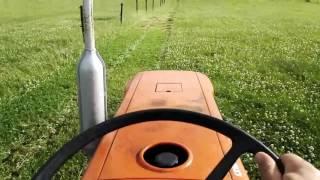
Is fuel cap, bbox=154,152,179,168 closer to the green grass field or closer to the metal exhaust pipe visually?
the metal exhaust pipe

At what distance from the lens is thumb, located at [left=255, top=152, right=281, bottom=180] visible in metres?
1.76

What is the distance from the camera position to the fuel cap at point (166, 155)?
2.53 m

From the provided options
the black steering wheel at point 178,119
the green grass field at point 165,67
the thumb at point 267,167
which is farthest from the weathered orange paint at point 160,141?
the green grass field at point 165,67

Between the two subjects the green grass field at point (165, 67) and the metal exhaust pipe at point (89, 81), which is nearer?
the metal exhaust pipe at point (89, 81)

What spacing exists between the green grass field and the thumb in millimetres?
3683

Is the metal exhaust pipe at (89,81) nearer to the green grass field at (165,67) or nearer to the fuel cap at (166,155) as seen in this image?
Answer: the fuel cap at (166,155)

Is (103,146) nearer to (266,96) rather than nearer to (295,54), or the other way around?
(266,96)

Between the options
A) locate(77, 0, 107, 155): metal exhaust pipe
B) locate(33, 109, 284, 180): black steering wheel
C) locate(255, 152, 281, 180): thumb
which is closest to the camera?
locate(255, 152, 281, 180): thumb

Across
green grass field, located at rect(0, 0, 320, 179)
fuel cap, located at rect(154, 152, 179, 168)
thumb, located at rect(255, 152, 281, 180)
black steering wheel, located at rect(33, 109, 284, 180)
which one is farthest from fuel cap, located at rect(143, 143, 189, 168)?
green grass field, located at rect(0, 0, 320, 179)

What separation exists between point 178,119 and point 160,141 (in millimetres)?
727

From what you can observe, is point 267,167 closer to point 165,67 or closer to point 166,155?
point 166,155

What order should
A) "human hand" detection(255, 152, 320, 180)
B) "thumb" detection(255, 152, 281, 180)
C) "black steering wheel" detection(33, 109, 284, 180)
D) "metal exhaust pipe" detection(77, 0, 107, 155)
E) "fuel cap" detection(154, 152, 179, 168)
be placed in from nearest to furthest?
"human hand" detection(255, 152, 320, 180), "thumb" detection(255, 152, 281, 180), "black steering wheel" detection(33, 109, 284, 180), "fuel cap" detection(154, 152, 179, 168), "metal exhaust pipe" detection(77, 0, 107, 155)

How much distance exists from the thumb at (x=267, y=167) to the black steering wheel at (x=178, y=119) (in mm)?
49

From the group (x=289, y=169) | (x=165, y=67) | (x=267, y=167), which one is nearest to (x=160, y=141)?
(x=267, y=167)
